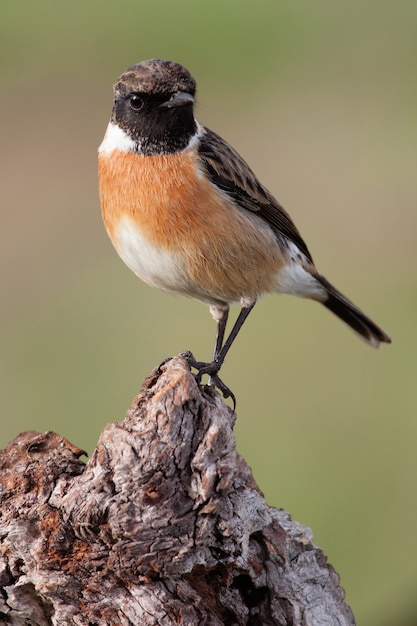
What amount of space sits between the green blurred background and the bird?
1548 millimetres

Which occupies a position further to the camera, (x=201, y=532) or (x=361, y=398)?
(x=361, y=398)

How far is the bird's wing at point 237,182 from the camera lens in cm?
661

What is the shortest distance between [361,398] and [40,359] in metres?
3.26

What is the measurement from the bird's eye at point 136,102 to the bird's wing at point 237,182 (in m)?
0.46

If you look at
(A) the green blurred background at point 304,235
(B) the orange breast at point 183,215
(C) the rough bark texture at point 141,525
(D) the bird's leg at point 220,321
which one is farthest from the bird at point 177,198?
(A) the green blurred background at point 304,235

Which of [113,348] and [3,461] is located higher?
[113,348]

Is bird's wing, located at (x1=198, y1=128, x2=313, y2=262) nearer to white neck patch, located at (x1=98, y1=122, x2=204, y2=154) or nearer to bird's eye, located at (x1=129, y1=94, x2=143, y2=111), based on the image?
white neck patch, located at (x1=98, y1=122, x2=204, y2=154)

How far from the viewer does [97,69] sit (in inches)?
602

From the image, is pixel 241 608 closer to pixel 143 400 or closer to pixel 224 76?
pixel 143 400

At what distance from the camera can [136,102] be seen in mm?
6387

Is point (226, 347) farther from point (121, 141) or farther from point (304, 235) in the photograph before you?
point (304, 235)

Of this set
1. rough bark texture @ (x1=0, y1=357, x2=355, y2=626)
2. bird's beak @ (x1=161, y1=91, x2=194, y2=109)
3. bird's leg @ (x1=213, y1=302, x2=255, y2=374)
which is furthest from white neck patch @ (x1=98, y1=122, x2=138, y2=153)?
rough bark texture @ (x1=0, y1=357, x2=355, y2=626)

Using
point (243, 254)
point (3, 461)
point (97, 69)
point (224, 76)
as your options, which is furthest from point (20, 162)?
point (3, 461)

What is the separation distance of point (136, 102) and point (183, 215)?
0.72 meters
